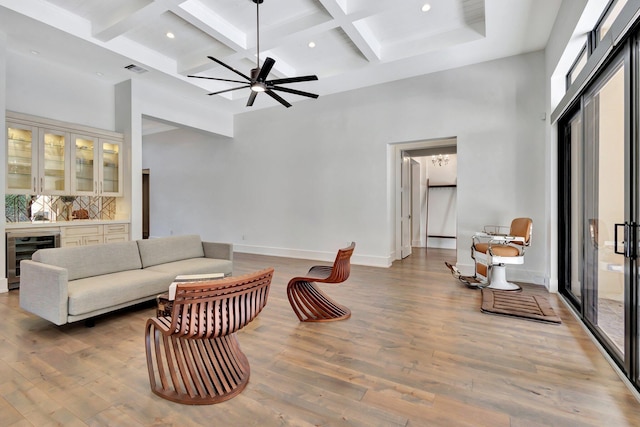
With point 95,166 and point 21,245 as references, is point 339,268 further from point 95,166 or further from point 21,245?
point 95,166

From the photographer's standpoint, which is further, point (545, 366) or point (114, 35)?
point (114, 35)

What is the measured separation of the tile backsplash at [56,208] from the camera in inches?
191

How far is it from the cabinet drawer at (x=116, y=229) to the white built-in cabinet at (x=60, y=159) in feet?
2.05

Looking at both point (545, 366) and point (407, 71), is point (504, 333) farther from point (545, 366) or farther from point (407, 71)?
point (407, 71)

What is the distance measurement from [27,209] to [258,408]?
219 inches

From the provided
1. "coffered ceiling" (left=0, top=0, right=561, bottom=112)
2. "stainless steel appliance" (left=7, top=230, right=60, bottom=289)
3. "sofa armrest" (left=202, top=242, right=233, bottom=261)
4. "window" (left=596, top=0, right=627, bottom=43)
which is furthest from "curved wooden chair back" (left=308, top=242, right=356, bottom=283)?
"stainless steel appliance" (left=7, top=230, right=60, bottom=289)

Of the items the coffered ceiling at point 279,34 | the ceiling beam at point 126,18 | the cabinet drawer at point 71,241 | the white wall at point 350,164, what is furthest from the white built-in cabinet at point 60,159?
the white wall at point 350,164

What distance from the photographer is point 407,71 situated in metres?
5.44

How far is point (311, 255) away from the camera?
684 cm

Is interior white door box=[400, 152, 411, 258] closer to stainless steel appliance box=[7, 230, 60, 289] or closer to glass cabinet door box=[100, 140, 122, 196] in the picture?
glass cabinet door box=[100, 140, 122, 196]

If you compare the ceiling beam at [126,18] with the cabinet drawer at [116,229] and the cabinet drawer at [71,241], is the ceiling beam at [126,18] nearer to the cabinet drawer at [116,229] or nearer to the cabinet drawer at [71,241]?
the cabinet drawer at [116,229]

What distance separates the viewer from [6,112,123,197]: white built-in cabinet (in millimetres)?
4613

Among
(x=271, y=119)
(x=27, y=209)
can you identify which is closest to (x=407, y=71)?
(x=271, y=119)

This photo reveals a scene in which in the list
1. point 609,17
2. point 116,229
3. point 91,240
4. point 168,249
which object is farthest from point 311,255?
point 609,17
